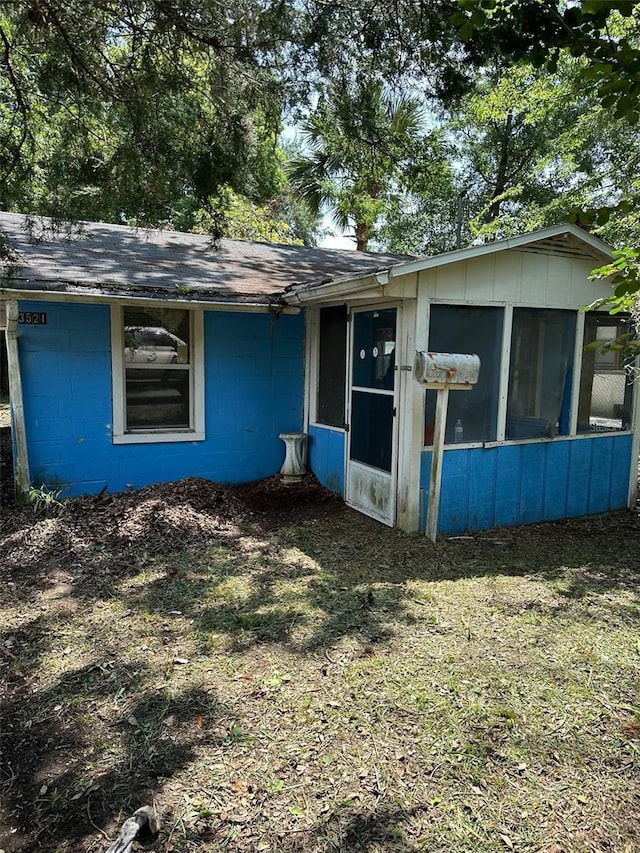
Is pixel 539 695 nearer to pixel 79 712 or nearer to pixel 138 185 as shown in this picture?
pixel 79 712

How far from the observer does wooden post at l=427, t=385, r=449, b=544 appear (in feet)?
16.4

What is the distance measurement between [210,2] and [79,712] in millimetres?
4824

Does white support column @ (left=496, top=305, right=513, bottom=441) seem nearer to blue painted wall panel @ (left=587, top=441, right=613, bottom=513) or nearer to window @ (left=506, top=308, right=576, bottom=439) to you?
window @ (left=506, top=308, right=576, bottom=439)

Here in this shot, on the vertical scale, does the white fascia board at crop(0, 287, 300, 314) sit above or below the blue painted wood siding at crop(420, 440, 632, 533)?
above

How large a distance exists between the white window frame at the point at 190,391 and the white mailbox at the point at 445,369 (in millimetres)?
2639

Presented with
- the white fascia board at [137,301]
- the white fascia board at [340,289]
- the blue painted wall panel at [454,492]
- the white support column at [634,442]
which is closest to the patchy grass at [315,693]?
the blue painted wall panel at [454,492]

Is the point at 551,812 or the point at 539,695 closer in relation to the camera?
the point at 551,812

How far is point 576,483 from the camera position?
6.22 m

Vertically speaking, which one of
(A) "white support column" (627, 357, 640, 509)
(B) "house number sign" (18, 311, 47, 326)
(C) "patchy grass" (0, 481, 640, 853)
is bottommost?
(C) "patchy grass" (0, 481, 640, 853)

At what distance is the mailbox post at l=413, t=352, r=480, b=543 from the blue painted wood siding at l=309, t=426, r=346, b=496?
4.69 feet

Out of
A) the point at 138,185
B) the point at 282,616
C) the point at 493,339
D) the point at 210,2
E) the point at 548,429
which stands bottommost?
the point at 282,616

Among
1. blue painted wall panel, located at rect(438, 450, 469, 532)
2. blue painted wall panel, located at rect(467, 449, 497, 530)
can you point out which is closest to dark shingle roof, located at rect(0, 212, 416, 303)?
blue painted wall panel, located at rect(438, 450, 469, 532)

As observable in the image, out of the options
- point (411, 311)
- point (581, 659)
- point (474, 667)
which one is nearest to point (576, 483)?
point (411, 311)

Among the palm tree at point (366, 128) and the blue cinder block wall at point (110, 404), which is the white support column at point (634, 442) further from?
the blue cinder block wall at point (110, 404)
